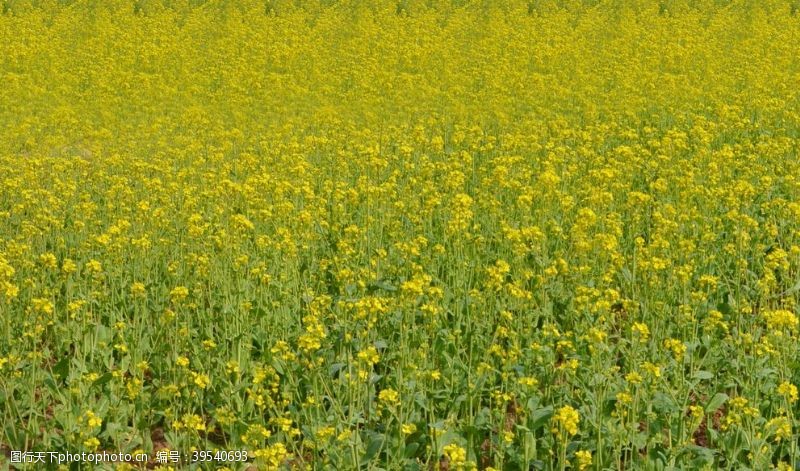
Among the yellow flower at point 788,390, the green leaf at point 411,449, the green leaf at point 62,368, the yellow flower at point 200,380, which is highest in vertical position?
the yellow flower at point 788,390

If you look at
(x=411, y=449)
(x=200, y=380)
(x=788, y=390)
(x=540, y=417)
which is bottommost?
(x=411, y=449)

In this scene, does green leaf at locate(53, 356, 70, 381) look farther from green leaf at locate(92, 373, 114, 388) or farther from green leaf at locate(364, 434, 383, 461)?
green leaf at locate(364, 434, 383, 461)

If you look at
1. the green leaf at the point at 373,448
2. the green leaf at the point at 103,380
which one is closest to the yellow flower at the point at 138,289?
the green leaf at the point at 103,380

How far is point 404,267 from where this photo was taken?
A: 7.21 m

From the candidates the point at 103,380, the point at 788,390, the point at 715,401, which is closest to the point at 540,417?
the point at 715,401

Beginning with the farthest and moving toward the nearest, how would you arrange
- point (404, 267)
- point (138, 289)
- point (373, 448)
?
point (404, 267)
point (138, 289)
point (373, 448)

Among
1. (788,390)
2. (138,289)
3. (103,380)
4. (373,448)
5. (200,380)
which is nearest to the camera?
(788,390)

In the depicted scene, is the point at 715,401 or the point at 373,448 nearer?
the point at 373,448

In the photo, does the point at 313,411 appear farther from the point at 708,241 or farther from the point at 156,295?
the point at 708,241

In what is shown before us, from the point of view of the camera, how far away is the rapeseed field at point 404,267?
5.27m

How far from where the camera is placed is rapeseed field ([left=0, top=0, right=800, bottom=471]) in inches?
207

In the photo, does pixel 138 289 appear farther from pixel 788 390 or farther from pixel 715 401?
pixel 788 390

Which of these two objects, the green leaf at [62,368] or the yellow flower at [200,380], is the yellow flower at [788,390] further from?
the green leaf at [62,368]

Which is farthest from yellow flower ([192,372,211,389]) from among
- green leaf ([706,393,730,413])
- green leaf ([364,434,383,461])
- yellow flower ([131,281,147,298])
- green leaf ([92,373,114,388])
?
green leaf ([706,393,730,413])
